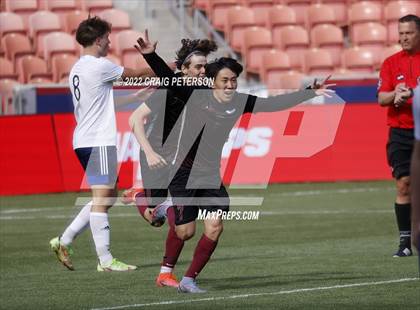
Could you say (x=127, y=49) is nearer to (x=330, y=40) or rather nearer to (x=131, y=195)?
(x=330, y=40)

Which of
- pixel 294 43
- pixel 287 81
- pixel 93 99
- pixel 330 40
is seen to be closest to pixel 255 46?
pixel 294 43

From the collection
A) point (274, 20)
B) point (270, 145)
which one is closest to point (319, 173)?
point (270, 145)

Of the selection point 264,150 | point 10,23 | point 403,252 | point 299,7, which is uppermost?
point 403,252

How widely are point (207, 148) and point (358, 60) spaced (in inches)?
641

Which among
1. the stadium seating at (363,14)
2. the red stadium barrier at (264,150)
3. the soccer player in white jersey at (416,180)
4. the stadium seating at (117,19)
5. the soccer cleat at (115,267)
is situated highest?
the soccer player in white jersey at (416,180)

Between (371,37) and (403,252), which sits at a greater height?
(403,252)

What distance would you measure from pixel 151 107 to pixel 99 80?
37.0 inches

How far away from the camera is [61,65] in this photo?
24.5 m

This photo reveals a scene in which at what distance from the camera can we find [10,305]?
31.9ft

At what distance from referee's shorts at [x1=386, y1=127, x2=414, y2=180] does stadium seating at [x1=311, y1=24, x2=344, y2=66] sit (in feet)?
47.7

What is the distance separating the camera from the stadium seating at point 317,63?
26062 mm

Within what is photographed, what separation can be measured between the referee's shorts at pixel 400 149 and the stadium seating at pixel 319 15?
51.1 feet

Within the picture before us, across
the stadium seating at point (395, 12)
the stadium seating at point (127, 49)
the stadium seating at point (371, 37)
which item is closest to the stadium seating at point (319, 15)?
the stadium seating at point (371, 37)

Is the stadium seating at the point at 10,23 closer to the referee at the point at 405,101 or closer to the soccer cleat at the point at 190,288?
the referee at the point at 405,101
